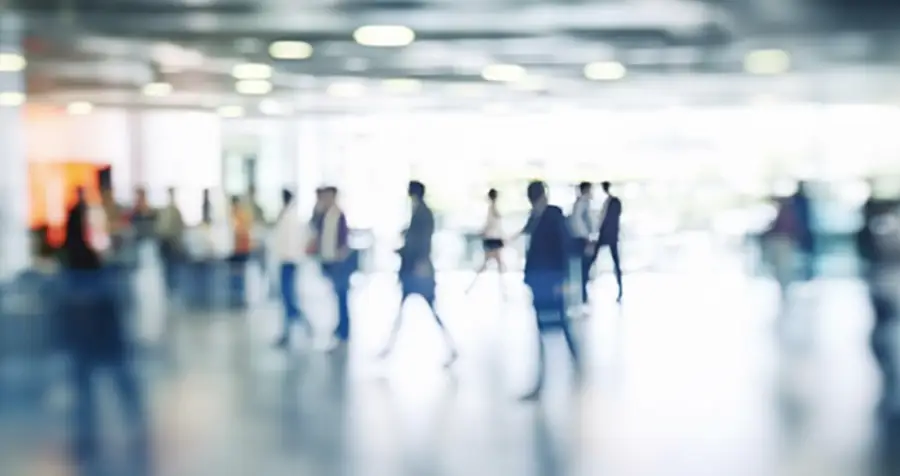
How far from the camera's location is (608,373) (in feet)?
27.8

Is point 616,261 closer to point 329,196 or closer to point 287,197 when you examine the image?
point 329,196

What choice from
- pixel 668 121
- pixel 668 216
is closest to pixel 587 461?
pixel 668 216

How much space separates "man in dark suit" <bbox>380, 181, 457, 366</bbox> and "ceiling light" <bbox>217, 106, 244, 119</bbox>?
7.88ft

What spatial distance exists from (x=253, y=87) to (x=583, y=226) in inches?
141

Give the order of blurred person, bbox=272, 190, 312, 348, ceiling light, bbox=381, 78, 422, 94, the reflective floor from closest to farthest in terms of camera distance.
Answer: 1. the reflective floor
2. blurred person, bbox=272, 190, 312, 348
3. ceiling light, bbox=381, 78, 422, 94

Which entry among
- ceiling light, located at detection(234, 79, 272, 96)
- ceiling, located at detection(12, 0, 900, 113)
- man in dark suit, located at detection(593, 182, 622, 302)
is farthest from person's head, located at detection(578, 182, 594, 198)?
ceiling light, located at detection(234, 79, 272, 96)

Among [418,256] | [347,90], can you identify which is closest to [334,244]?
[418,256]

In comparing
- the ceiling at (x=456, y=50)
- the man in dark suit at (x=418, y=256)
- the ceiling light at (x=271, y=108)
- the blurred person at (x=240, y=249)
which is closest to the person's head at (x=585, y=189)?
the ceiling at (x=456, y=50)

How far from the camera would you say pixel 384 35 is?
10023 millimetres

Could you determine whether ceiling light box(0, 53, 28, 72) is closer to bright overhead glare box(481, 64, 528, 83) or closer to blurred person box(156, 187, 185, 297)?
blurred person box(156, 187, 185, 297)

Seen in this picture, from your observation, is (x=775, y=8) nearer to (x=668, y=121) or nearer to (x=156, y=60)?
(x=668, y=121)

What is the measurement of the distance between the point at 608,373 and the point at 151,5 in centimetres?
469

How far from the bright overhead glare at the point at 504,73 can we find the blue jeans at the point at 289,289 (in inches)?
99.5

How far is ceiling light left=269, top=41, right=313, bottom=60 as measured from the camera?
10.5 m
